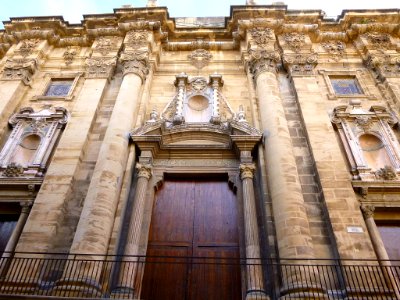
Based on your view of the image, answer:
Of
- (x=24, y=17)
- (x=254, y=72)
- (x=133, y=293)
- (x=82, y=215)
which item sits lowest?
(x=133, y=293)

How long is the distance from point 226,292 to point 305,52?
9240 millimetres

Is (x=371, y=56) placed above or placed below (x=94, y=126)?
above

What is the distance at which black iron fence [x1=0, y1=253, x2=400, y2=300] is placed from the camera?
6902 millimetres

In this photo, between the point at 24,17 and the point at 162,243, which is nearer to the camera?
the point at 162,243

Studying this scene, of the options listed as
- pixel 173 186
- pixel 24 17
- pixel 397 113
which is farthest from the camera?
pixel 24 17

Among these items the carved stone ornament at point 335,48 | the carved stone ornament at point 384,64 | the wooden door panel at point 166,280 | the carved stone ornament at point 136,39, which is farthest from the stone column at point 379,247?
the carved stone ornament at point 136,39

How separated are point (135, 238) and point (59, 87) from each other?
7483 millimetres

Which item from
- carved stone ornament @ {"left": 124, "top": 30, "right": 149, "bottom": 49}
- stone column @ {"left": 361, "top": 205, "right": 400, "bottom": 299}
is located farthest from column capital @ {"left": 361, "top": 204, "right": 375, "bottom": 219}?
carved stone ornament @ {"left": 124, "top": 30, "right": 149, "bottom": 49}

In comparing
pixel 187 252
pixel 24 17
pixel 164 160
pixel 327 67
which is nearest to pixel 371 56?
pixel 327 67

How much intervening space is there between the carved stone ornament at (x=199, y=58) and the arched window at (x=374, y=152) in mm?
6453

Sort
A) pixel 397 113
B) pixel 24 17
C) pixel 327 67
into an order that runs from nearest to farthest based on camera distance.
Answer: pixel 397 113 → pixel 327 67 → pixel 24 17

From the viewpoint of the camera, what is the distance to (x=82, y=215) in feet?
27.3

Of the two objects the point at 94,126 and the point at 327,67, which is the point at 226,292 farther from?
the point at 327,67

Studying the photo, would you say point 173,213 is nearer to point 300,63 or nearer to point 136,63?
point 136,63
